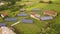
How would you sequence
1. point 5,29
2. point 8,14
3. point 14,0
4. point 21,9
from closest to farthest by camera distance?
point 5,29 < point 8,14 < point 21,9 < point 14,0

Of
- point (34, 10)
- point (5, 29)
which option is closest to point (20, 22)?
point (5, 29)

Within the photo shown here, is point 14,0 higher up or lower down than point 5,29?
higher up

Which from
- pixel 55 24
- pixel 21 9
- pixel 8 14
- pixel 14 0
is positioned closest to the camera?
pixel 55 24

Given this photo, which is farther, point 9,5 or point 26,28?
point 9,5

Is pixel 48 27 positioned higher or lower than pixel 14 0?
lower

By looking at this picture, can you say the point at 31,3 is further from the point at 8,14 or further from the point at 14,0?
the point at 8,14

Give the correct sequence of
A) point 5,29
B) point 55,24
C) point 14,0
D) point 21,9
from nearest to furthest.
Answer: point 5,29 → point 55,24 → point 21,9 → point 14,0

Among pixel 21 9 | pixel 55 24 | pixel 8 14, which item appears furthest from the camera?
pixel 21 9

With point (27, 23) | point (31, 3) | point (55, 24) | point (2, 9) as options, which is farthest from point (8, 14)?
point (55, 24)

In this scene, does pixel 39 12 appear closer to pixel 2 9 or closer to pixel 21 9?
pixel 21 9
